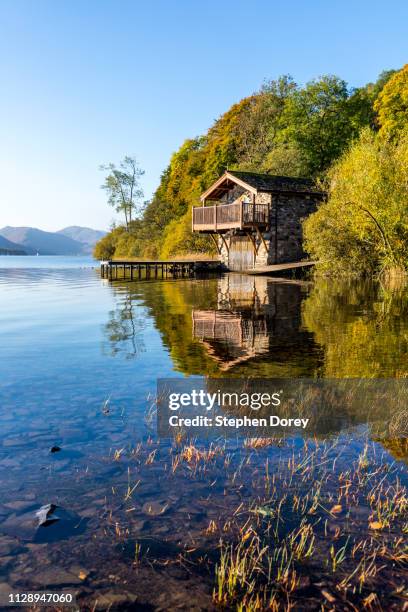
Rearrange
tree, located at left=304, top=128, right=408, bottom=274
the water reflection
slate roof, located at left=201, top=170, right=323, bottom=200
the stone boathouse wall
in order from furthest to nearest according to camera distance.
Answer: the stone boathouse wall → slate roof, located at left=201, top=170, right=323, bottom=200 → tree, located at left=304, top=128, right=408, bottom=274 → the water reflection

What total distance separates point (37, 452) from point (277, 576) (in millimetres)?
3378

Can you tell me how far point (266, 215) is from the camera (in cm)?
3656

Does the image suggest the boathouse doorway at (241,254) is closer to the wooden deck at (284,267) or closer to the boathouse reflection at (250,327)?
the wooden deck at (284,267)

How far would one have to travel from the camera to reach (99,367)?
9.78 meters

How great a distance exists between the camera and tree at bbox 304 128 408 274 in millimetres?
24297

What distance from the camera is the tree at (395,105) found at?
46312 mm

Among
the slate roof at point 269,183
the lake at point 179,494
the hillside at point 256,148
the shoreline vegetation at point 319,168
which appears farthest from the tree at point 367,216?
the lake at point 179,494

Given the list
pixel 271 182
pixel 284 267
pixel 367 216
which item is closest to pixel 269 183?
pixel 271 182

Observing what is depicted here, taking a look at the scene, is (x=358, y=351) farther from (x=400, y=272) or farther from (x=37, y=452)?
(x=400, y=272)

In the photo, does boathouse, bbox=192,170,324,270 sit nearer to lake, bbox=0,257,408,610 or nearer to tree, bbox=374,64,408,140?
tree, bbox=374,64,408,140

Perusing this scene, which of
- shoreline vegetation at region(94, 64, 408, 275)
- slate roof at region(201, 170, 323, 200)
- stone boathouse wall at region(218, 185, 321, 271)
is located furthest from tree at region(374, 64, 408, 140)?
stone boathouse wall at region(218, 185, 321, 271)

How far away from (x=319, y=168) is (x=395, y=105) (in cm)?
982

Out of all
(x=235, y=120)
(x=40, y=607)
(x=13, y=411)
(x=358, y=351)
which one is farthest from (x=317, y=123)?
(x=40, y=607)

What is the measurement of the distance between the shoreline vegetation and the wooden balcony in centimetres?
502
